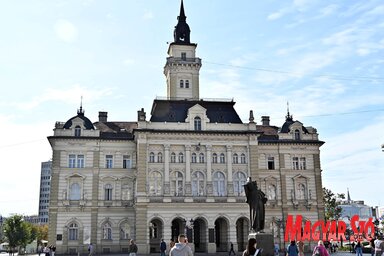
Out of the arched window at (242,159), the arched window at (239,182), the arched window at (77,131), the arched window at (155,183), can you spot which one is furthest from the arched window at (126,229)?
the arched window at (242,159)

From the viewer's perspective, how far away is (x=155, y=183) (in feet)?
178

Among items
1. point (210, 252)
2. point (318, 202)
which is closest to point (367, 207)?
point (318, 202)

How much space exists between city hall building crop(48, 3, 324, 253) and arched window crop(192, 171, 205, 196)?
12cm

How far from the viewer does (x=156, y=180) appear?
54.2m

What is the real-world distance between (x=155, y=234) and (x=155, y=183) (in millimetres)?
7151

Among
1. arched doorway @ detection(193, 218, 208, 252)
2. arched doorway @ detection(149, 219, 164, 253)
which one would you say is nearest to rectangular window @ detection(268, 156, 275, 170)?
arched doorway @ detection(193, 218, 208, 252)

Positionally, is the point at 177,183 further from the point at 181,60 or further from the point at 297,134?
the point at 181,60

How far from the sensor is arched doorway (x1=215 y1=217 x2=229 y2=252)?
5536 cm

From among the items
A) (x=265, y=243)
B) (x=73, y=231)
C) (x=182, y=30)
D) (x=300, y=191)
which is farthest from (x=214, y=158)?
(x=265, y=243)

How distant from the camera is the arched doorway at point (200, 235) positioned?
53.9m

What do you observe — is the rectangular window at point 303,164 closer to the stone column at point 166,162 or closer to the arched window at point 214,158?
the arched window at point 214,158

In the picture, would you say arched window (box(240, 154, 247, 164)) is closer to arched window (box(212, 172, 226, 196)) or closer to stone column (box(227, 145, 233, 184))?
stone column (box(227, 145, 233, 184))

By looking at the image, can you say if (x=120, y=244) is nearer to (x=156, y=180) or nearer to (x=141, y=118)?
(x=156, y=180)

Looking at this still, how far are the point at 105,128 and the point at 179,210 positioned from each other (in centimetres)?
1503
